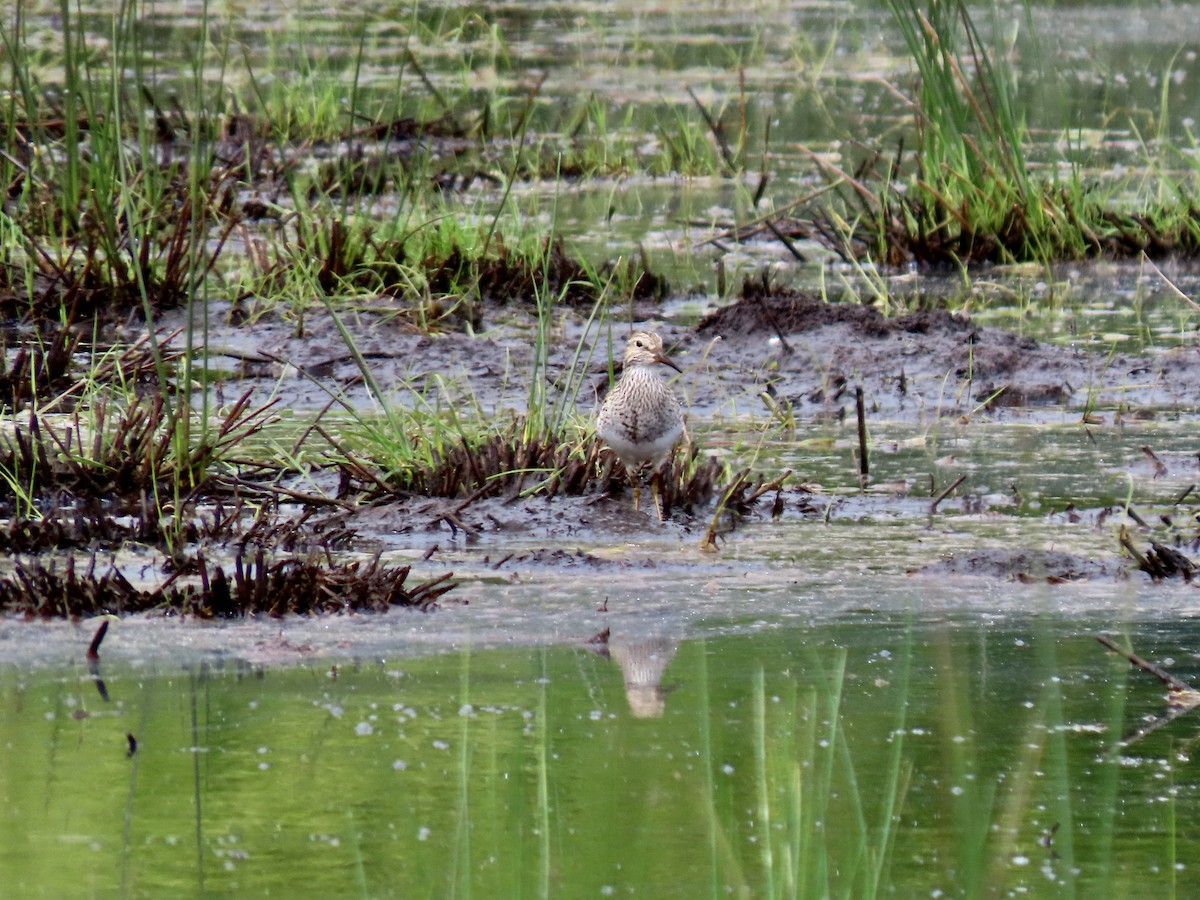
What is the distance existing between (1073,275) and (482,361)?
3241mm

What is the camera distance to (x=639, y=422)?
19.4 ft

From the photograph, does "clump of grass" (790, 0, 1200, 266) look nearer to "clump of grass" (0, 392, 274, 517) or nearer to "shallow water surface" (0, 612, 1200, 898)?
"clump of grass" (0, 392, 274, 517)

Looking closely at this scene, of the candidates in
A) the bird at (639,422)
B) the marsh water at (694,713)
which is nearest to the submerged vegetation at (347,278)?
the bird at (639,422)

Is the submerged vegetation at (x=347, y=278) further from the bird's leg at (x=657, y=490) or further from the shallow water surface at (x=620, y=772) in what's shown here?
the shallow water surface at (x=620, y=772)

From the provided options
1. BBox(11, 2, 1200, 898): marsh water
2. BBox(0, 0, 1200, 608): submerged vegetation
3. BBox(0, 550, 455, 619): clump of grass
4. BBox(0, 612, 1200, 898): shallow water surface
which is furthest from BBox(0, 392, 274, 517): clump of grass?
BBox(0, 612, 1200, 898): shallow water surface

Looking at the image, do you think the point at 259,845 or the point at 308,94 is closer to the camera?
the point at 259,845

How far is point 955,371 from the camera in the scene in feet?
26.4

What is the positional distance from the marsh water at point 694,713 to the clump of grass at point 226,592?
0.06m

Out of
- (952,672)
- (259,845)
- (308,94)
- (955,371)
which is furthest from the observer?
(308,94)

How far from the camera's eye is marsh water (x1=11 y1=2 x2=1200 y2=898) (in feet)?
11.3

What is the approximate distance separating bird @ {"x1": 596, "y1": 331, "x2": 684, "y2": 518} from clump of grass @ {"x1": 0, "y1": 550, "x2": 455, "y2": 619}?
107cm

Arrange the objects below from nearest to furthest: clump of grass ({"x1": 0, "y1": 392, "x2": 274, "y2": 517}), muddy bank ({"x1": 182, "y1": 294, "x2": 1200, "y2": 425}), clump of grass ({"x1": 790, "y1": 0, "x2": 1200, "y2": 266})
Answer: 1. clump of grass ({"x1": 0, "y1": 392, "x2": 274, "y2": 517})
2. muddy bank ({"x1": 182, "y1": 294, "x2": 1200, "y2": 425})
3. clump of grass ({"x1": 790, "y1": 0, "x2": 1200, "y2": 266})

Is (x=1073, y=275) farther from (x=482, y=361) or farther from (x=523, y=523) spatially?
(x=523, y=523)

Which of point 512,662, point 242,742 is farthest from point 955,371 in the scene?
point 242,742
